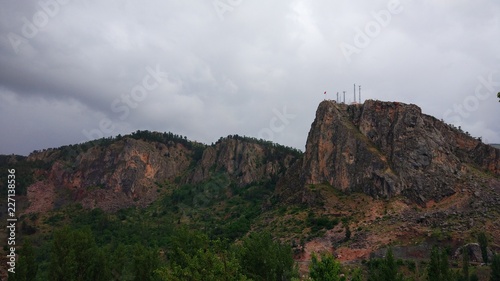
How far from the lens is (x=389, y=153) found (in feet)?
352

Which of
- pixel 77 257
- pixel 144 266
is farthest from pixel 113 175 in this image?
pixel 144 266

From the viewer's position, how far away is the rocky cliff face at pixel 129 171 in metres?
170

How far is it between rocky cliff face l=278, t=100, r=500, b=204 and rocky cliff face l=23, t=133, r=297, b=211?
60159 mm

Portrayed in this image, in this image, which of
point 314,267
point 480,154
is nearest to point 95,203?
point 480,154

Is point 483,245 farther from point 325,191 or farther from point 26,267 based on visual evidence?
point 26,267

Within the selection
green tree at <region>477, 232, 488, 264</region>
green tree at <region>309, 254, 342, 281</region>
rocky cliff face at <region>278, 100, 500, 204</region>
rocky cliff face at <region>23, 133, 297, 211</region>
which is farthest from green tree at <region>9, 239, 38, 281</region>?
rocky cliff face at <region>23, 133, 297, 211</region>

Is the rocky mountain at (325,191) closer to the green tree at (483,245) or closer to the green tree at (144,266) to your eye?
the green tree at (483,245)

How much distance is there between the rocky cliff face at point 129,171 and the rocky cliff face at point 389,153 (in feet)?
197

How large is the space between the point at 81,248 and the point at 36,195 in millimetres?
132556

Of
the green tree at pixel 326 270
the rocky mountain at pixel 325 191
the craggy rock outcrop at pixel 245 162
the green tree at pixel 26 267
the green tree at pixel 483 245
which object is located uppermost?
the craggy rock outcrop at pixel 245 162

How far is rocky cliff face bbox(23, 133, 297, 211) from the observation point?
557ft

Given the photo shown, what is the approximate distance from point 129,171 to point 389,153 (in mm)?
122845

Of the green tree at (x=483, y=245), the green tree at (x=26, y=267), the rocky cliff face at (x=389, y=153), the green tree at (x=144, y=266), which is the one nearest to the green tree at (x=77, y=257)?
the green tree at (x=26, y=267)

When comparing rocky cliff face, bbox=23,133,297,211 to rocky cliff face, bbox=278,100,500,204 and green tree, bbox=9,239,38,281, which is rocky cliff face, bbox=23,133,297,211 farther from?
green tree, bbox=9,239,38,281
